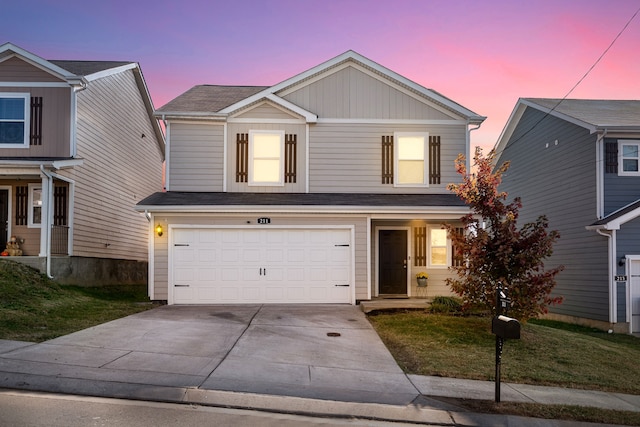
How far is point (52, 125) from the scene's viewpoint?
16594mm

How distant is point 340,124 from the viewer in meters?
16.7

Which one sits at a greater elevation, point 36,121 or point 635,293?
point 36,121

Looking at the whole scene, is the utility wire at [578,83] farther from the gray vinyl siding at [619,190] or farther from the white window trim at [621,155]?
the white window trim at [621,155]

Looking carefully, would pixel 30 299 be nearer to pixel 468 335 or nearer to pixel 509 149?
pixel 468 335

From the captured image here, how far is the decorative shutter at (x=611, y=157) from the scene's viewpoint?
16.4 m

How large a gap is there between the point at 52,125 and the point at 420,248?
1224 centimetres

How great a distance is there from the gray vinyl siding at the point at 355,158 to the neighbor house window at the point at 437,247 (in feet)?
4.35

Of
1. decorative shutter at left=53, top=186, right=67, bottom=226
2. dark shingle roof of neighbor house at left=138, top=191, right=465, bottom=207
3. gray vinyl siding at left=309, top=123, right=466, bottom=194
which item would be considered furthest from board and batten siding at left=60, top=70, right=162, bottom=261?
gray vinyl siding at left=309, top=123, right=466, bottom=194

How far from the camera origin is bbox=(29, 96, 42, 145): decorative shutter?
16.5 meters

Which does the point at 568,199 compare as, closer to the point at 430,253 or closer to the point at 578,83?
the point at 578,83

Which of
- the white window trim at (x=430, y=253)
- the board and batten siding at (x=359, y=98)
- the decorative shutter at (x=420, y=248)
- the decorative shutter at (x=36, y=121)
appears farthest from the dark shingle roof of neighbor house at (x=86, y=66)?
the white window trim at (x=430, y=253)

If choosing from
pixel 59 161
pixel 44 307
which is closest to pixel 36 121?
pixel 59 161

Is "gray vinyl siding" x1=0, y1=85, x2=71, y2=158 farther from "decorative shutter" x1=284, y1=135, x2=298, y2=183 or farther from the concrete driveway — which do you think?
the concrete driveway

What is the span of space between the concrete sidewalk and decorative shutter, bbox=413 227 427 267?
5.84m
